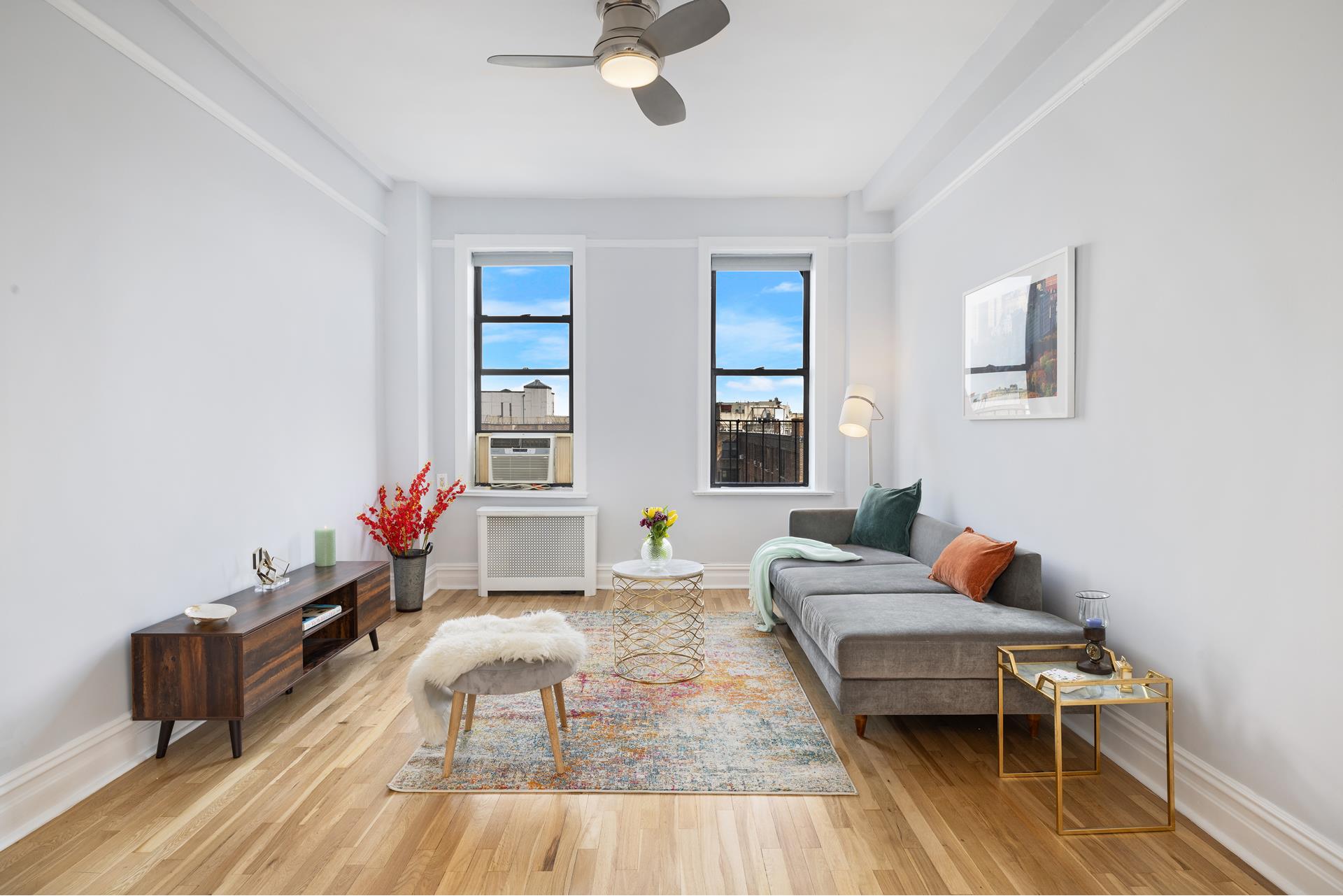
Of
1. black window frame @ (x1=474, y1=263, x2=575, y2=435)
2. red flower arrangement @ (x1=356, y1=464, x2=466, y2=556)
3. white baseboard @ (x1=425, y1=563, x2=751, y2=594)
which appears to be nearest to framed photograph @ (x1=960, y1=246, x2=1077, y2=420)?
white baseboard @ (x1=425, y1=563, x2=751, y2=594)

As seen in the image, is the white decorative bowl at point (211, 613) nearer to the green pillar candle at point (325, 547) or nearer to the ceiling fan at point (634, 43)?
the green pillar candle at point (325, 547)

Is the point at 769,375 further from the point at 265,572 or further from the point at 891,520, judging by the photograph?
the point at 265,572

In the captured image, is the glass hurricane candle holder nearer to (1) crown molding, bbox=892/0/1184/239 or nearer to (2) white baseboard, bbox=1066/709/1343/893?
(2) white baseboard, bbox=1066/709/1343/893

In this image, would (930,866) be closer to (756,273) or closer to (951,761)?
(951,761)

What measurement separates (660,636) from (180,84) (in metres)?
3.51

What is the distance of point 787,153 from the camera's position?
15.6 ft

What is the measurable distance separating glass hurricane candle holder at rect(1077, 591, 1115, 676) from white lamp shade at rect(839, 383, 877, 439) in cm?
256

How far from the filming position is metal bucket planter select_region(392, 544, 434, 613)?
502 centimetres

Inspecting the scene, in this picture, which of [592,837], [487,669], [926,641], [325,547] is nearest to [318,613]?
[325,547]

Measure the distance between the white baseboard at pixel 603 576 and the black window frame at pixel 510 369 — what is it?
1091mm

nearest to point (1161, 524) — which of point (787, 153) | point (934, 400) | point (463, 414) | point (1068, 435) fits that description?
point (1068, 435)

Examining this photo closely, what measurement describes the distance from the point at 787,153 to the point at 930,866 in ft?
13.3

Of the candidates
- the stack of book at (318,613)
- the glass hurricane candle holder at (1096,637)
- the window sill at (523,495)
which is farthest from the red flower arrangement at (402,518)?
the glass hurricane candle holder at (1096,637)

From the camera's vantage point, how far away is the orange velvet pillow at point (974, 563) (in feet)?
10.7
